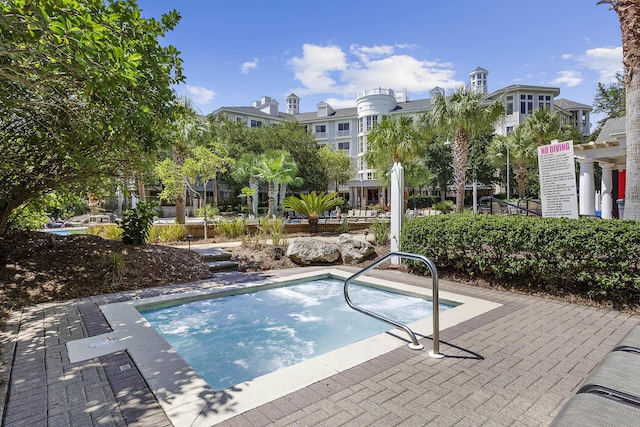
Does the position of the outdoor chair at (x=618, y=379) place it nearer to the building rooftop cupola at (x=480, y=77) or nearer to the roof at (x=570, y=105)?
the roof at (x=570, y=105)

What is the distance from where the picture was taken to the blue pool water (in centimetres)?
463

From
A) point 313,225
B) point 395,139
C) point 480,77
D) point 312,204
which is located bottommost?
point 313,225

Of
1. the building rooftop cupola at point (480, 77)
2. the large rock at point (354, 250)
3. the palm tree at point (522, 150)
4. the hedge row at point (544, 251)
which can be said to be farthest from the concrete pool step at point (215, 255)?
the building rooftop cupola at point (480, 77)

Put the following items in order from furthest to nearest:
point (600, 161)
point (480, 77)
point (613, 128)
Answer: point (480, 77)
point (613, 128)
point (600, 161)

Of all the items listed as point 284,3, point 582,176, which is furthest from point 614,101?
point 284,3

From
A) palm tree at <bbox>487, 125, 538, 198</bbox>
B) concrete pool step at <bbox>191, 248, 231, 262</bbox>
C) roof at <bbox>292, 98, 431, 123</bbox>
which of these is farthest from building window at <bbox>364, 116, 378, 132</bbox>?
concrete pool step at <bbox>191, 248, 231, 262</bbox>

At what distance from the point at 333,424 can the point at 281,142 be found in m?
33.5

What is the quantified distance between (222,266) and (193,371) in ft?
19.2

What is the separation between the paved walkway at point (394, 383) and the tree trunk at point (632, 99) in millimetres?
2453

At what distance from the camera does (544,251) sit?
18.9 ft

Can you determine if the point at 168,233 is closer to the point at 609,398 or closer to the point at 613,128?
the point at 609,398

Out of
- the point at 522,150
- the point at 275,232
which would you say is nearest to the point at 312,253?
the point at 275,232

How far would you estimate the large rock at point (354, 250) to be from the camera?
9.76 metres

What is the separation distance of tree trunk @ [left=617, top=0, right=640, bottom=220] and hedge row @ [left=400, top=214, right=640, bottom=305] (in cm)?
102
